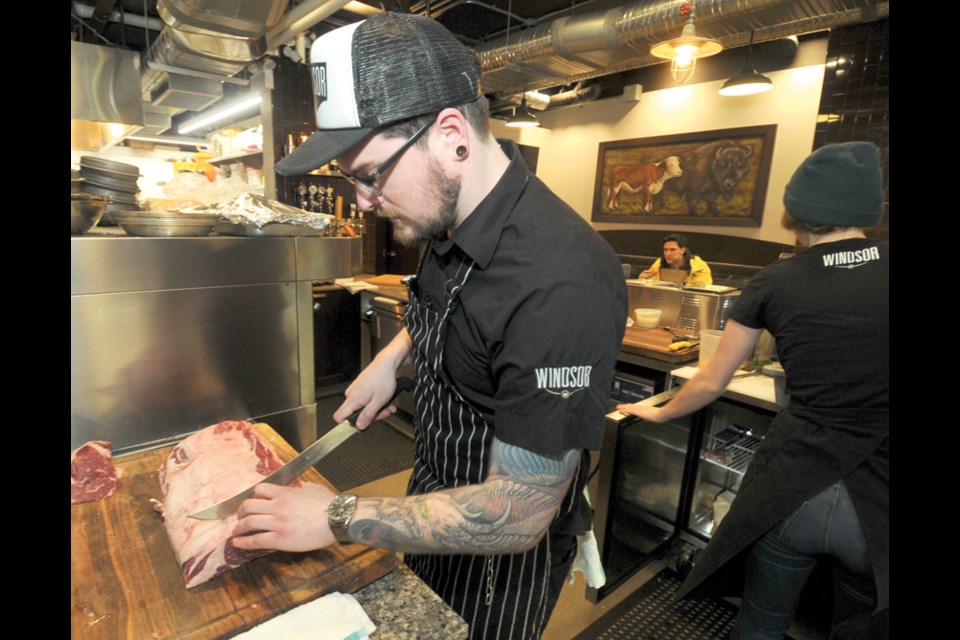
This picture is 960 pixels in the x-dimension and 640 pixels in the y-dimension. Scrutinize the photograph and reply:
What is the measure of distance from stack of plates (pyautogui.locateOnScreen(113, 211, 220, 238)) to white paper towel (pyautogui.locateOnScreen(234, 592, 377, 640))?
48.9 inches

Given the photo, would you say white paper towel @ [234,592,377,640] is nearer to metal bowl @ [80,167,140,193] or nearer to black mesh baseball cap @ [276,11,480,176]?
black mesh baseball cap @ [276,11,480,176]

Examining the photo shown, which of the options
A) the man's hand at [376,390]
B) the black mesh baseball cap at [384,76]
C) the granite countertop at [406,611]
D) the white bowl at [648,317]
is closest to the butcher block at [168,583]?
the granite countertop at [406,611]

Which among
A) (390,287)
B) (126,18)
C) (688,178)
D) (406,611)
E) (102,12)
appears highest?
(126,18)

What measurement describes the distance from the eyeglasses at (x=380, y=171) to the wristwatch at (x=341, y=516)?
0.55 meters

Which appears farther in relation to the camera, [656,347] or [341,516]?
[656,347]

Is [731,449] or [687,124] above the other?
[687,124]

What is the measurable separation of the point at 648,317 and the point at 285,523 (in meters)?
2.76

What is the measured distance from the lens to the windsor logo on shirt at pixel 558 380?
0.78 m

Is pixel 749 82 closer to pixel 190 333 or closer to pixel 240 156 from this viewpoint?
pixel 190 333

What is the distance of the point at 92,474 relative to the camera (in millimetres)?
1198

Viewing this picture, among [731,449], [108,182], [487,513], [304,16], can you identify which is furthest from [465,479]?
[304,16]

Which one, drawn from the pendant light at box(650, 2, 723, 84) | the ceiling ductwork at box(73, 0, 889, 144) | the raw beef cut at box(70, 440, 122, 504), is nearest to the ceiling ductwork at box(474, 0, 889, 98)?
the ceiling ductwork at box(73, 0, 889, 144)

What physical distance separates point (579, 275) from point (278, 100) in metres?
5.58

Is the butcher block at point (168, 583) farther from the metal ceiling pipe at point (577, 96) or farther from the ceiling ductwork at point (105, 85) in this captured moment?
the metal ceiling pipe at point (577, 96)
